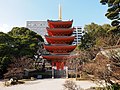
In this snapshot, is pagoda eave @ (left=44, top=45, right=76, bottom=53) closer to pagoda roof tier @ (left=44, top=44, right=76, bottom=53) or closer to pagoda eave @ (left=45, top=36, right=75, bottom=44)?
pagoda roof tier @ (left=44, top=44, right=76, bottom=53)

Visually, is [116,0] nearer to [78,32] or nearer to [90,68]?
[90,68]

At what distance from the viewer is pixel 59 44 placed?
39656mm

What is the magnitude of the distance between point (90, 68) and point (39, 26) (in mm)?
111589

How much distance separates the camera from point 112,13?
75.3 feet

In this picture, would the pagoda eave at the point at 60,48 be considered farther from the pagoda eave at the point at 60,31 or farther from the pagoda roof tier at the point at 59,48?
the pagoda eave at the point at 60,31

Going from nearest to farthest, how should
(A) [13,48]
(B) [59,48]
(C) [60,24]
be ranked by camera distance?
(A) [13,48], (B) [59,48], (C) [60,24]

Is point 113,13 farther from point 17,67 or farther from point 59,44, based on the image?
point 59,44

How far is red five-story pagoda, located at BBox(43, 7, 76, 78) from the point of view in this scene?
126 ft

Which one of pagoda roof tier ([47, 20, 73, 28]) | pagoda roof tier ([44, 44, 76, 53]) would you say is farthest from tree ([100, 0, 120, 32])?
pagoda roof tier ([47, 20, 73, 28])

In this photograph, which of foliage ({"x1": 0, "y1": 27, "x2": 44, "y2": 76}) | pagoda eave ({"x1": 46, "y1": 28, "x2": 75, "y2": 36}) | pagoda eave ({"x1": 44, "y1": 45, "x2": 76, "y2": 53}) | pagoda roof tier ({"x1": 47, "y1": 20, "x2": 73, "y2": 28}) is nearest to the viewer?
foliage ({"x1": 0, "y1": 27, "x2": 44, "y2": 76})

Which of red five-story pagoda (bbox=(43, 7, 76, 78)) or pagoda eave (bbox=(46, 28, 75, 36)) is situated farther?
pagoda eave (bbox=(46, 28, 75, 36))

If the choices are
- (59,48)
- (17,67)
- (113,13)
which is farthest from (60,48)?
(113,13)

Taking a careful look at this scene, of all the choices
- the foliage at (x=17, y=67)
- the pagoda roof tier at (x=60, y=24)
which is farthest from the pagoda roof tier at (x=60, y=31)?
the foliage at (x=17, y=67)

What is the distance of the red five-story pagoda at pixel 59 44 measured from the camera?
3850cm
